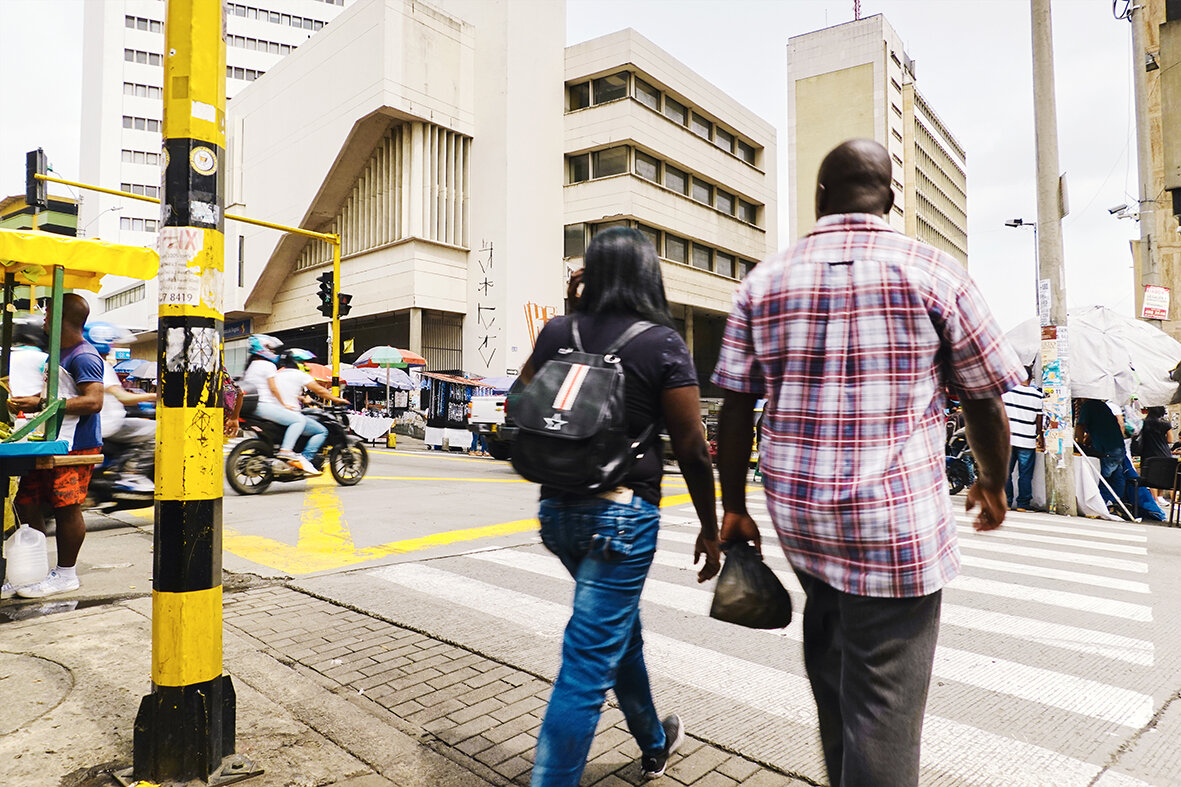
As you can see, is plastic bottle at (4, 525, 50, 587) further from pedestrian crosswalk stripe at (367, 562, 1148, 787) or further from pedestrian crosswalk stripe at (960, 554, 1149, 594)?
pedestrian crosswalk stripe at (960, 554, 1149, 594)

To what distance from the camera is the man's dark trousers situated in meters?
1.73

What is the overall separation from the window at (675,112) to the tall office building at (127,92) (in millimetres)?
43870

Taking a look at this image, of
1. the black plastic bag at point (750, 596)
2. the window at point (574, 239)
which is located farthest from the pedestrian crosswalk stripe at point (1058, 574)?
the window at point (574, 239)

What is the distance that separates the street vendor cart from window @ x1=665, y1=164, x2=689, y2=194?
1312 inches

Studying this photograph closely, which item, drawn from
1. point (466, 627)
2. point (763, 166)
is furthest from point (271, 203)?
point (466, 627)

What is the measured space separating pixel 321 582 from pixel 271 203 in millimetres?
37983

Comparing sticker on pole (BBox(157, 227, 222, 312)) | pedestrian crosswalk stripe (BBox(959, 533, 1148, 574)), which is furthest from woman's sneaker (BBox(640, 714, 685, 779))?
pedestrian crosswalk stripe (BBox(959, 533, 1148, 574))

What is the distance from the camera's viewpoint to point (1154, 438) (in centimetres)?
1112

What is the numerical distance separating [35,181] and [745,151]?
38.6 m

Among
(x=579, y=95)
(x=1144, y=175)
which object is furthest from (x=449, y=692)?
(x=579, y=95)

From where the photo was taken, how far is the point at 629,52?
33.6m

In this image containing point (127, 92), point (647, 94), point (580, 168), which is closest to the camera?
point (580, 168)

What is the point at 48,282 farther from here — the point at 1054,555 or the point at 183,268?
the point at 1054,555

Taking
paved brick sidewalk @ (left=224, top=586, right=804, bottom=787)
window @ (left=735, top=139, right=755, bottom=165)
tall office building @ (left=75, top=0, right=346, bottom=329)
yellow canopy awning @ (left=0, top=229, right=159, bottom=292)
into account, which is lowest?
paved brick sidewalk @ (left=224, top=586, right=804, bottom=787)
